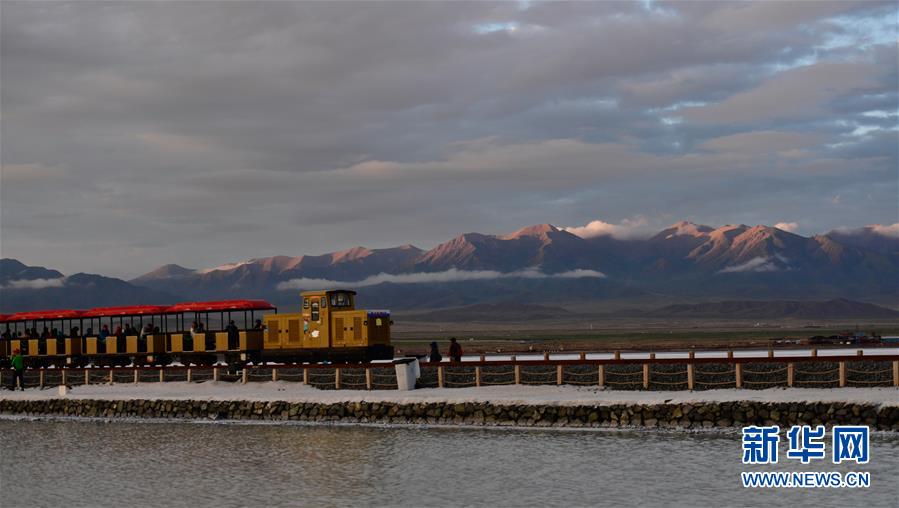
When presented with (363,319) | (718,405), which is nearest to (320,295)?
(363,319)

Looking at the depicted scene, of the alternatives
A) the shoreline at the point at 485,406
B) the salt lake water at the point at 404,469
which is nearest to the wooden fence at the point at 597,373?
the shoreline at the point at 485,406

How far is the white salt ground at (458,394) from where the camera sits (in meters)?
35.4

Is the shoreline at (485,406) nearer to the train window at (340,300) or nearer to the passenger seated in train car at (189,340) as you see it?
the passenger seated in train car at (189,340)

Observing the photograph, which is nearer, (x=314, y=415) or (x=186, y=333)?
(x=314, y=415)

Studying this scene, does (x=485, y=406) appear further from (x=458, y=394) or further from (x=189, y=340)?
(x=189, y=340)

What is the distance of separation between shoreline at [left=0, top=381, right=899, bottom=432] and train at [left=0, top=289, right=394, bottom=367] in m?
3.82

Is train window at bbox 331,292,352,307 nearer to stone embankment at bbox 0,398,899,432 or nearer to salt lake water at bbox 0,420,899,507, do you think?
stone embankment at bbox 0,398,899,432

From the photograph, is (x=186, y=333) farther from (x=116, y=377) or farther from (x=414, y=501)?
(x=414, y=501)

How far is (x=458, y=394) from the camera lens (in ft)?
132

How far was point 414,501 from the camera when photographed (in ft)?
80.5

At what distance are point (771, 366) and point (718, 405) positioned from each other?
11311 mm

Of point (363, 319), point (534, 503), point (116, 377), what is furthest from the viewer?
point (116, 377)

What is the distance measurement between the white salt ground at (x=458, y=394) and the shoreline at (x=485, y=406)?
41 mm

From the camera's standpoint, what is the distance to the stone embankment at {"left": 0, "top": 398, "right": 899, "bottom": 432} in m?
33.4
